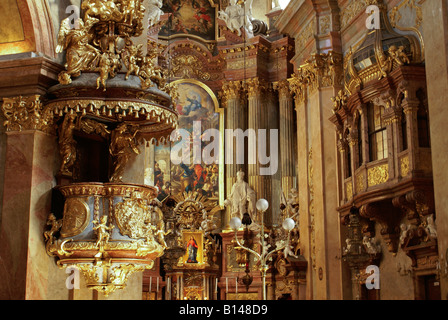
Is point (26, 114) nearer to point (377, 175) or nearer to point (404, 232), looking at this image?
point (377, 175)

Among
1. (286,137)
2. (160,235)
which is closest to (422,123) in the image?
(160,235)

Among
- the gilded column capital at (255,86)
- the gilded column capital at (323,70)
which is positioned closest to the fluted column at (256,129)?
the gilded column capital at (255,86)

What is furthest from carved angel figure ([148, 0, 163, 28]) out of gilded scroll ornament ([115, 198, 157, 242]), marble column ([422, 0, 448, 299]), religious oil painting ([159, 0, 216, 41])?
gilded scroll ornament ([115, 198, 157, 242])

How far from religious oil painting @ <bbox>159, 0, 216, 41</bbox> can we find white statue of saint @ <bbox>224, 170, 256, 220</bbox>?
6.35 m

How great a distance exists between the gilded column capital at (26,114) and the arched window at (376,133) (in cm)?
766

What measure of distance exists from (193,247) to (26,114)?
13180mm

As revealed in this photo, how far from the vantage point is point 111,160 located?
11391mm

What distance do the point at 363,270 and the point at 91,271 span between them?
8012mm

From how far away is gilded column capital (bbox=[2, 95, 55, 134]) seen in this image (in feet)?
33.1

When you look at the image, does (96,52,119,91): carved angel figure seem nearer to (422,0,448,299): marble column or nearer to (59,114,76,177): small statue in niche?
(59,114,76,177): small statue in niche

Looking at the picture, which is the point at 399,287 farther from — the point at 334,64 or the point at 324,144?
the point at 334,64

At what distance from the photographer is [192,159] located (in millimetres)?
23984

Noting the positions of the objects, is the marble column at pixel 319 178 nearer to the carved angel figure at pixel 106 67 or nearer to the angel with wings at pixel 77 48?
the carved angel figure at pixel 106 67
